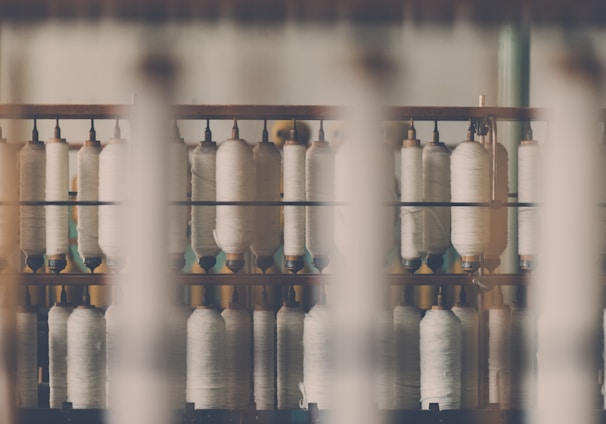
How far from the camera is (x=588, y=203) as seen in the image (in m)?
1.60

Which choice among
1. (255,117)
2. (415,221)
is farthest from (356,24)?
(415,221)

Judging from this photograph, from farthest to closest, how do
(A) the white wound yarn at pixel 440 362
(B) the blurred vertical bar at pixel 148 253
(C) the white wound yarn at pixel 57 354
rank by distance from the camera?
(C) the white wound yarn at pixel 57 354 → (A) the white wound yarn at pixel 440 362 → (B) the blurred vertical bar at pixel 148 253

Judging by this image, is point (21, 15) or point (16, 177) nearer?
point (21, 15)

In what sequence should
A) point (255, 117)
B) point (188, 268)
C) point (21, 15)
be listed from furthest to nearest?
point (188, 268)
point (255, 117)
point (21, 15)

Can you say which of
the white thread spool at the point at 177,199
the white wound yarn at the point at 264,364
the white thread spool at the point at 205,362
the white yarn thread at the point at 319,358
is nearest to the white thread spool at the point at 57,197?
the white thread spool at the point at 177,199

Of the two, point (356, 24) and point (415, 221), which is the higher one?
point (356, 24)

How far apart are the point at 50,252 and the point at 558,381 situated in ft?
4.20

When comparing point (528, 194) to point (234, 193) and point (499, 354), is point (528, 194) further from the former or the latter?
point (234, 193)

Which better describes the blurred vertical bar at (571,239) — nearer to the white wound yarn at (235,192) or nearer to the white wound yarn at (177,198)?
the white wound yarn at (235,192)

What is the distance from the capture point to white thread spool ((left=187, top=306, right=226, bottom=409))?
1800 mm

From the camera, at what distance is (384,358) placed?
1.75 m

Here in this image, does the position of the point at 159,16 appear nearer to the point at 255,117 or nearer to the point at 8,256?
the point at 255,117

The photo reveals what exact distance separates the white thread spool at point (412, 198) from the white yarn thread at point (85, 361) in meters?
0.82

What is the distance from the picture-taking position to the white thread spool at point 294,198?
1.85 meters
